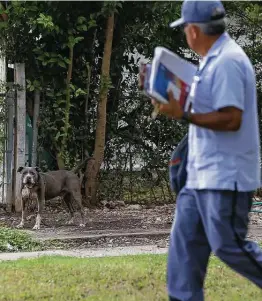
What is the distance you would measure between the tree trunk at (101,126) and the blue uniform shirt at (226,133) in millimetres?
8239

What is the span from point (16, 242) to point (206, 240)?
16.3 ft

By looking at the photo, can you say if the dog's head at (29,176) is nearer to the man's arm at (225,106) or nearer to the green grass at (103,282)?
the green grass at (103,282)

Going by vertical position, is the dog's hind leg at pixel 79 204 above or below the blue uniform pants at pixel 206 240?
below

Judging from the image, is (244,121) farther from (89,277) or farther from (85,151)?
(85,151)

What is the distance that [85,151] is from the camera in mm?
12789

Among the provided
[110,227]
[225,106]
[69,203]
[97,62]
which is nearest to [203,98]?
[225,106]

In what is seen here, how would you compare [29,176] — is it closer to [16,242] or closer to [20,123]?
[20,123]

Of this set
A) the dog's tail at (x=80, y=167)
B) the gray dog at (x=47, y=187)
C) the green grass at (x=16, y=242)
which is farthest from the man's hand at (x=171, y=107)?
the dog's tail at (x=80, y=167)

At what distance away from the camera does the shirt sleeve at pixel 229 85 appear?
12.5 feet

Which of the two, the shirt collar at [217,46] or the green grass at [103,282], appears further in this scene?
the green grass at [103,282]

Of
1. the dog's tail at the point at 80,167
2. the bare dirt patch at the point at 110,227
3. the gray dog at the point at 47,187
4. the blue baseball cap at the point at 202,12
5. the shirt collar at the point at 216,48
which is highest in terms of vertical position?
the blue baseball cap at the point at 202,12

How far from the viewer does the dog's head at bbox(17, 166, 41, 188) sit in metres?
10.9

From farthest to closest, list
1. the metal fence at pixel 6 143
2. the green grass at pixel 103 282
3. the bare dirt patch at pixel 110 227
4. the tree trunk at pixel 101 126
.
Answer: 1. the tree trunk at pixel 101 126
2. the metal fence at pixel 6 143
3. the bare dirt patch at pixel 110 227
4. the green grass at pixel 103 282

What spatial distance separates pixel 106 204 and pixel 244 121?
28.9 feet
